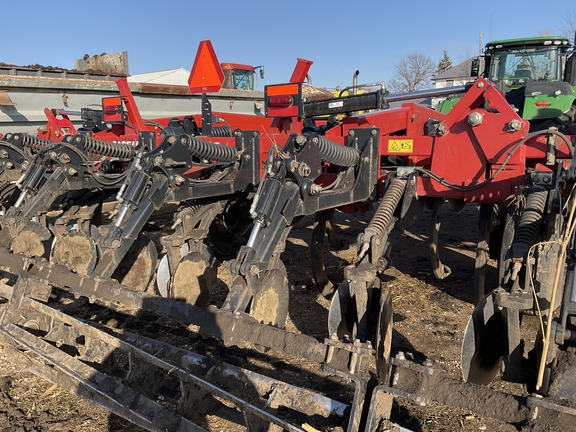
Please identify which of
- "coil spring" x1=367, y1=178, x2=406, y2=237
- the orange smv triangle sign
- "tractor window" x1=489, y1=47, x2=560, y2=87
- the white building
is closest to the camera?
"coil spring" x1=367, y1=178, x2=406, y2=237

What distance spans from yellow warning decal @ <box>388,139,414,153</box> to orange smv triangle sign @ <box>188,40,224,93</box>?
170 cm

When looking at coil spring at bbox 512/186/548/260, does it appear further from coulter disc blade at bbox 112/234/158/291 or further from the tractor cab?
the tractor cab

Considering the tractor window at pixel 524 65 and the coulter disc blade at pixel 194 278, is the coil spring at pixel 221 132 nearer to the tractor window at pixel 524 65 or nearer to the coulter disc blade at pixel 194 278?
the coulter disc blade at pixel 194 278

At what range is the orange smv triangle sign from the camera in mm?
4590

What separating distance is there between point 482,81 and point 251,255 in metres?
2.19

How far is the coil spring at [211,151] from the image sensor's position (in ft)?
11.2

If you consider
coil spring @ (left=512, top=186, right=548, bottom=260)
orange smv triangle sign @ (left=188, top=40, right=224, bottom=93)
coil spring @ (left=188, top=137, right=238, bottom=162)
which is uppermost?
orange smv triangle sign @ (left=188, top=40, right=224, bottom=93)

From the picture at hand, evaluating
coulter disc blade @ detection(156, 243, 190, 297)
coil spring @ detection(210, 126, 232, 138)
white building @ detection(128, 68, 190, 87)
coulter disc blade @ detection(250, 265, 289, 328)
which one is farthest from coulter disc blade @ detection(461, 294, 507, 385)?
white building @ detection(128, 68, 190, 87)

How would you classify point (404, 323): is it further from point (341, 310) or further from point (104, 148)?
point (104, 148)

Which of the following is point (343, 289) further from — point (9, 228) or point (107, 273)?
point (9, 228)

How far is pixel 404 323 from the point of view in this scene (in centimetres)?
400

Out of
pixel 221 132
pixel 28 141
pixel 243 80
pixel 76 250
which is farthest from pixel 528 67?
pixel 243 80

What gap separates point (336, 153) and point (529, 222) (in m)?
1.19

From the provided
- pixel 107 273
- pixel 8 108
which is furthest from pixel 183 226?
pixel 8 108
